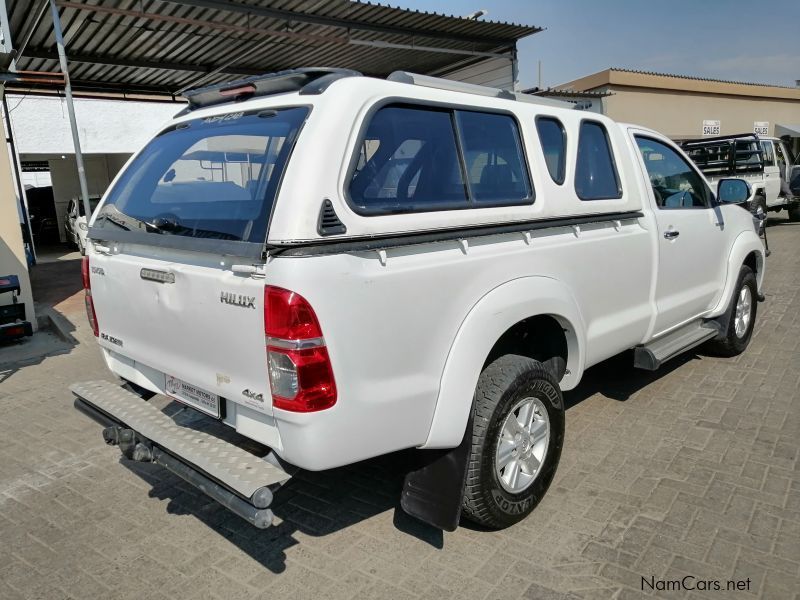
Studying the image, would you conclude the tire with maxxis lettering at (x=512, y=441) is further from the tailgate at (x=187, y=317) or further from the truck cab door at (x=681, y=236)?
the truck cab door at (x=681, y=236)

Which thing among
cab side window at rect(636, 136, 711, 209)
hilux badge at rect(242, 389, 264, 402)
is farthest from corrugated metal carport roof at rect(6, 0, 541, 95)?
hilux badge at rect(242, 389, 264, 402)

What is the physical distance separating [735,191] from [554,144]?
2.36 m

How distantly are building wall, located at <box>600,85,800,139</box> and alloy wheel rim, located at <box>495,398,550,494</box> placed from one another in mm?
21097

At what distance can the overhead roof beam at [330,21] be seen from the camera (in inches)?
354

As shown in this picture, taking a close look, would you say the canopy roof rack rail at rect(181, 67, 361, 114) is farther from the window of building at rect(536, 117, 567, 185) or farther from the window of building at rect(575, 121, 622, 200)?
the window of building at rect(575, 121, 622, 200)

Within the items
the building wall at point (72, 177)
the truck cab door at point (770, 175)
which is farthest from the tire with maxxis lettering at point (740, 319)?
the building wall at point (72, 177)

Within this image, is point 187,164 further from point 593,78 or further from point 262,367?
point 593,78

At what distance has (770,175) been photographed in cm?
1444

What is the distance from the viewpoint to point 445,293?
2.59m

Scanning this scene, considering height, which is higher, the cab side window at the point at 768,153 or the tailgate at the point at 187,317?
the cab side window at the point at 768,153

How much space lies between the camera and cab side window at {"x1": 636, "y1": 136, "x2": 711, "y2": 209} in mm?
4355

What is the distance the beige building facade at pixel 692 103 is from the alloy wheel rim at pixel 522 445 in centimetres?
1969

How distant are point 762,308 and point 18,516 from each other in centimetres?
753

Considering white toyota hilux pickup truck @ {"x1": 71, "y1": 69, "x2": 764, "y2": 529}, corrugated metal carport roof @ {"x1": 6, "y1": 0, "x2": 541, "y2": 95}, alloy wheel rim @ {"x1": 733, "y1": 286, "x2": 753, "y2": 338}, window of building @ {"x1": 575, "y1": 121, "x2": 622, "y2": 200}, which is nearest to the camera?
white toyota hilux pickup truck @ {"x1": 71, "y1": 69, "x2": 764, "y2": 529}
